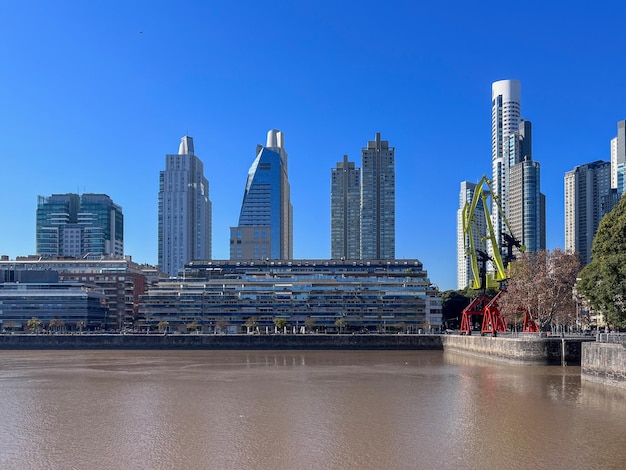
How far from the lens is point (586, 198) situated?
190 metres

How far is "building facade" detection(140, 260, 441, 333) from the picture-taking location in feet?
435

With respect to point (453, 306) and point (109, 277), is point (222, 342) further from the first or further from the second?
point (109, 277)

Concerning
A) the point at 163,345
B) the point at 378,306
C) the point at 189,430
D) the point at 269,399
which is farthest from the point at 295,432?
the point at 378,306

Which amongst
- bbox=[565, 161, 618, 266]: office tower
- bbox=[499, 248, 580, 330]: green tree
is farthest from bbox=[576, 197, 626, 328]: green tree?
bbox=[565, 161, 618, 266]: office tower

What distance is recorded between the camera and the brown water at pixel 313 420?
2883 cm

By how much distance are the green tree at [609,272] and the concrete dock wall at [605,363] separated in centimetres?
199

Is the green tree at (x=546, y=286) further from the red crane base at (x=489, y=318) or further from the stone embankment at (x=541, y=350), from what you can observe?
the stone embankment at (x=541, y=350)

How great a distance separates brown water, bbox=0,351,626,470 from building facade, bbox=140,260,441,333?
68.1 meters

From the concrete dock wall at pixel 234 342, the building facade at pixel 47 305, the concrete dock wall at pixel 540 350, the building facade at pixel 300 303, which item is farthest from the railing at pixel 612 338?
the building facade at pixel 47 305

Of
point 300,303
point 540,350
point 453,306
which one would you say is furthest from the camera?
point 453,306

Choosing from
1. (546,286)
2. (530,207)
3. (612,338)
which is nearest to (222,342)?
(546,286)

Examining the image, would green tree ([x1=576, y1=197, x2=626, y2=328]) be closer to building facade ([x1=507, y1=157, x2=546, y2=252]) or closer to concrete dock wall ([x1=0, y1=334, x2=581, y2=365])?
concrete dock wall ([x1=0, y1=334, x2=581, y2=365])

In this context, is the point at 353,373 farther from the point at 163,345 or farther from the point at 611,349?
the point at 163,345

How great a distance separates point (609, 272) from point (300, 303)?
297 ft
